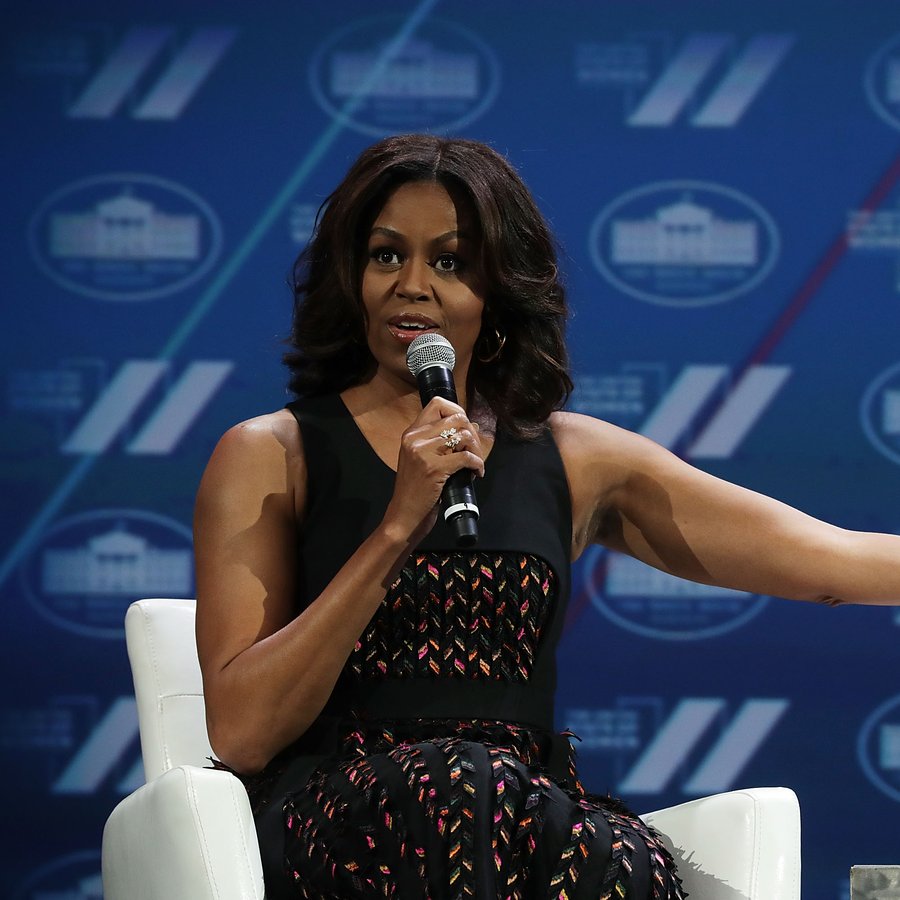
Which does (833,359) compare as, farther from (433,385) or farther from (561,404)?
(433,385)

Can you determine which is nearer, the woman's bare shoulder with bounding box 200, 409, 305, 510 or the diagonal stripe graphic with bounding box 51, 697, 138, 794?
the woman's bare shoulder with bounding box 200, 409, 305, 510

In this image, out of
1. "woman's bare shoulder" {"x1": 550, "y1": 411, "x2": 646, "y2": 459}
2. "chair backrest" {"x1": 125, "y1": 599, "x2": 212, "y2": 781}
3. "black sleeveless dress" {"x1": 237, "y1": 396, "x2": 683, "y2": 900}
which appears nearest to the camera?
"black sleeveless dress" {"x1": 237, "y1": 396, "x2": 683, "y2": 900}

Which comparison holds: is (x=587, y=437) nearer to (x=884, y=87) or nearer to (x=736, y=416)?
(x=736, y=416)

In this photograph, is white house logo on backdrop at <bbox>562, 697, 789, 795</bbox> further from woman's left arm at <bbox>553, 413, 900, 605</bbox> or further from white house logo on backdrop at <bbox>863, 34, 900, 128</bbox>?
white house logo on backdrop at <bbox>863, 34, 900, 128</bbox>

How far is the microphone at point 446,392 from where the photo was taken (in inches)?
58.2

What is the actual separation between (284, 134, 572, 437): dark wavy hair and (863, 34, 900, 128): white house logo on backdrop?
1.35 m

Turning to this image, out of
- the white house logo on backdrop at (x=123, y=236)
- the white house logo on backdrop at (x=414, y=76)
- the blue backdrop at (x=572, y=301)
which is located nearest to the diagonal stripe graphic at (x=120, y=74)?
the blue backdrop at (x=572, y=301)

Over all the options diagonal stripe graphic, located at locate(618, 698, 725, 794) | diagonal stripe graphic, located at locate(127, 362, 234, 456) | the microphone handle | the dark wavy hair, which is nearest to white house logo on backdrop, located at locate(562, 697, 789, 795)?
diagonal stripe graphic, located at locate(618, 698, 725, 794)

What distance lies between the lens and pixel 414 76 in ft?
9.73

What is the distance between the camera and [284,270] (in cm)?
298

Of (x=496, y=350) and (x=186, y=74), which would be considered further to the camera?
(x=186, y=74)

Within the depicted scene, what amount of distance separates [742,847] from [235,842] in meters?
0.56

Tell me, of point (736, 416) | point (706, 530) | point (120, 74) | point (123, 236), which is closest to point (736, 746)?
point (736, 416)

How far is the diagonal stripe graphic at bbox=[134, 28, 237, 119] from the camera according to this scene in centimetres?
298
